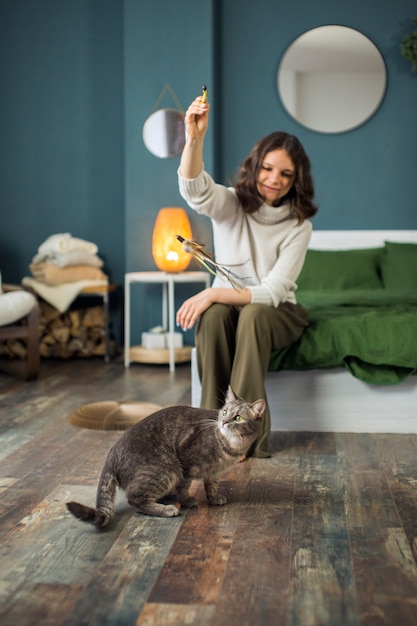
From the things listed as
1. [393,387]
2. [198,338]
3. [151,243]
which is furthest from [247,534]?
[151,243]

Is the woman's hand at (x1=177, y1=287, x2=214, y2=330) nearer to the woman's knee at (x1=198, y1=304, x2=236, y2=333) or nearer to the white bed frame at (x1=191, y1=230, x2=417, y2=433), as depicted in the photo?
the woman's knee at (x1=198, y1=304, x2=236, y2=333)

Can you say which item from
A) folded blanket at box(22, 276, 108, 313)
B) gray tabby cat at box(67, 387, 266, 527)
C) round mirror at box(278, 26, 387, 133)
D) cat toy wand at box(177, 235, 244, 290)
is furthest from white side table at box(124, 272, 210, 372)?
gray tabby cat at box(67, 387, 266, 527)

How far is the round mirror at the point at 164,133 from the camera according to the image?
5277 mm

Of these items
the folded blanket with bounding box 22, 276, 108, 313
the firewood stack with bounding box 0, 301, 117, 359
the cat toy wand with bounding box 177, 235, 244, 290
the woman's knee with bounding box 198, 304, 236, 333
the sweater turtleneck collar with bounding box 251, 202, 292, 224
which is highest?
the sweater turtleneck collar with bounding box 251, 202, 292, 224

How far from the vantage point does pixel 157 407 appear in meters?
3.56

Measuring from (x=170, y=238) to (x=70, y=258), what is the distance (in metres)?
0.72

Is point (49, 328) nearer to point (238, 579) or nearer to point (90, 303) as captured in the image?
point (90, 303)

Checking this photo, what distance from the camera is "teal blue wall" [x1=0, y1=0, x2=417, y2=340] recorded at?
5.29m

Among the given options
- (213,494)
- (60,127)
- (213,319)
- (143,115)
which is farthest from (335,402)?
(60,127)

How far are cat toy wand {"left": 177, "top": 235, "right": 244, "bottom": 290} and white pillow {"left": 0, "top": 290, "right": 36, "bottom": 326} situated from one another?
1583 mm

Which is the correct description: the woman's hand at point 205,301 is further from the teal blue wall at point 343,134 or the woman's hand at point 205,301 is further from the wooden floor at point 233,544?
the teal blue wall at point 343,134

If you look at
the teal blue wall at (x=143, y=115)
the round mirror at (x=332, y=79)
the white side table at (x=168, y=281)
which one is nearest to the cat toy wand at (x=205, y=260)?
the white side table at (x=168, y=281)

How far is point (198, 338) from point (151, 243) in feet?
7.62

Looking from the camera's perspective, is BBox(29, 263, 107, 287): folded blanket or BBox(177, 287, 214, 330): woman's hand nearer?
BBox(177, 287, 214, 330): woman's hand
